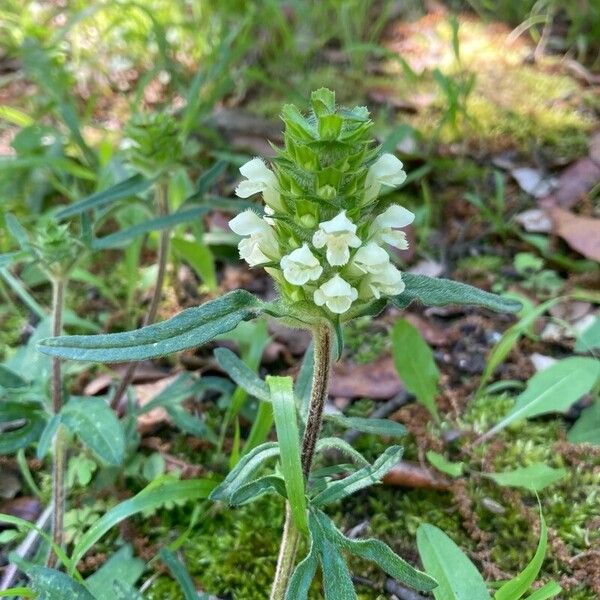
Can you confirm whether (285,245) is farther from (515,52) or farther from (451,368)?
(515,52)

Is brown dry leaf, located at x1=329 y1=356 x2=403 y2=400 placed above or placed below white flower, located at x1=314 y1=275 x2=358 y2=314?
below

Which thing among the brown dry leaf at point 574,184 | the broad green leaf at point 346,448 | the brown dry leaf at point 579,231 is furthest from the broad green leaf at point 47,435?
the brown dry leaf at point 574,184

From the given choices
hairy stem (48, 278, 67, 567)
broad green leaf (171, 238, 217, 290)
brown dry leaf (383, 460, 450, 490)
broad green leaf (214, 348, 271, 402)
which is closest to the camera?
broad green leaf (214, 348, 271, 402)

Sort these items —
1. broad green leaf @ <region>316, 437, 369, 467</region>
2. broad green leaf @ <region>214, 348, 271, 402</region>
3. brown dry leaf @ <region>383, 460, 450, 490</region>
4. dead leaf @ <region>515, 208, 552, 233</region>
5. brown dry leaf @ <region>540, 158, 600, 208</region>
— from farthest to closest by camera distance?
brown dry leaf @ <region>540, 158, 600, 208</region> < dead leaf @ <region>515, 208, 552, 233</region> < brown dry leaf @ <region>383, 460, 450, 490</region> < broad green leaf @ <region>214, 348, 271, 402</region> < broad green leaf @ <region>316, 437, 369, 467</region>

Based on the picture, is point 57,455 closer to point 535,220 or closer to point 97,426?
point 97,426

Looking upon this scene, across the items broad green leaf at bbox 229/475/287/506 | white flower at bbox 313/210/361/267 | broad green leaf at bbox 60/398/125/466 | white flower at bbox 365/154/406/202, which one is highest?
white flower at bbox 365/154/406/202

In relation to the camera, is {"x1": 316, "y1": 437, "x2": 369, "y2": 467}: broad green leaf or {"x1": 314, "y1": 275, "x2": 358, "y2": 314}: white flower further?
{"x1": 316, "y1": 437, "x2": 369, "y2": 467}: broad green leaf

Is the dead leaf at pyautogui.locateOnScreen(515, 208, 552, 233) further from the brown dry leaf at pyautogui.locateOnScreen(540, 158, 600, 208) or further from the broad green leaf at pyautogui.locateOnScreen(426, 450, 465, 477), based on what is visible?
the broad green leaf at pyautogui.locateOnScreen(426, 450, 465, 477)

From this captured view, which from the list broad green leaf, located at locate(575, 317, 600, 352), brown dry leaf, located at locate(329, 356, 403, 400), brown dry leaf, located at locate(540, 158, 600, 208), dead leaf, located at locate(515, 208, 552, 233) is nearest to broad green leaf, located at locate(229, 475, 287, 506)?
brown dry leaf, located at locate(329, 356, 403, 400)
